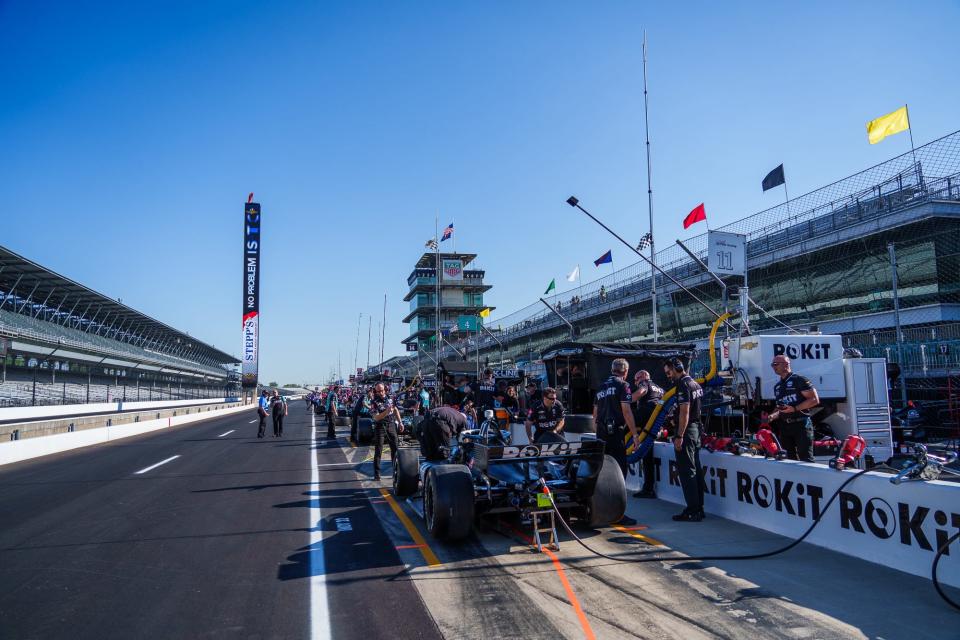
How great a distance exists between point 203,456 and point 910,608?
15153mm

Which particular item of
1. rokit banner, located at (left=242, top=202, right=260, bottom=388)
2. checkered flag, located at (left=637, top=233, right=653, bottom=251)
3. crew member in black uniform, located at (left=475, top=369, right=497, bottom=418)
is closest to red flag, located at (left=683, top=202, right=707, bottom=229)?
checkered flag, located at (left=637, top=233, right=653, bottom=251)

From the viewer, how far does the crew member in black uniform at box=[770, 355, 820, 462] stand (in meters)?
7.03

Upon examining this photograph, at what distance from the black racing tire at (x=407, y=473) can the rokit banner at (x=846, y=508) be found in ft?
13.0

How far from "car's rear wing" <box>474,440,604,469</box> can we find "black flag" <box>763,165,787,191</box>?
17.1 m

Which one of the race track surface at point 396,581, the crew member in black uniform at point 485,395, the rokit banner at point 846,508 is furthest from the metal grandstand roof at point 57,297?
the rokit banner at point 846,508

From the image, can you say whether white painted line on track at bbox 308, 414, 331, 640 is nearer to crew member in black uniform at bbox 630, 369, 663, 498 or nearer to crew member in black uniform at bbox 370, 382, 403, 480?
crew member in black uniform at bbox 370, 382, 403, 480

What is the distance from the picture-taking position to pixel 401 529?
678cm

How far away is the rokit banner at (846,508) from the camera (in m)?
4.66

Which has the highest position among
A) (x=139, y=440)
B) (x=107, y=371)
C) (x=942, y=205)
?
(x=942, y=205)

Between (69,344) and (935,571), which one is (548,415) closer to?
(935,571)

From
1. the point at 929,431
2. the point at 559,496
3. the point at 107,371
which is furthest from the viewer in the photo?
the point at 107,371

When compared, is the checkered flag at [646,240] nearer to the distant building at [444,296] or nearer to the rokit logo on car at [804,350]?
the rokit logo on car at [804,350]

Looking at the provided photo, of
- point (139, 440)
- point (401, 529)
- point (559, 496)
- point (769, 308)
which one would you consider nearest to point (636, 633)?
point (559, 496)

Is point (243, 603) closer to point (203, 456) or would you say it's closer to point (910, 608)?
point (910, 608)
